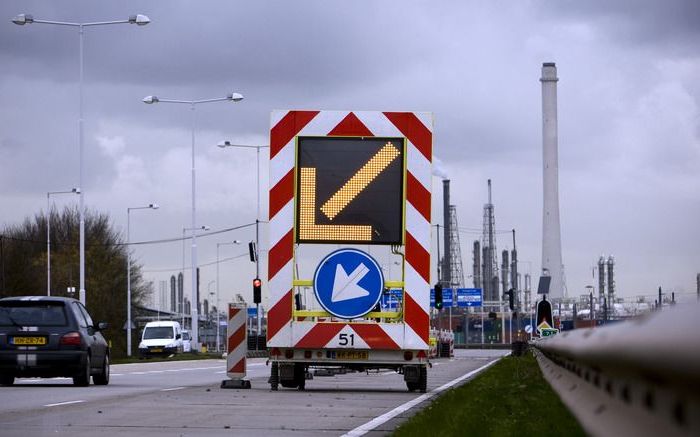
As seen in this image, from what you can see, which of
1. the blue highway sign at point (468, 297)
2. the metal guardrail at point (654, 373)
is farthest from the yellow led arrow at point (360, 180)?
the blue highway sign at point (468, 297)

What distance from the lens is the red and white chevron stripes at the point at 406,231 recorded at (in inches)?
741

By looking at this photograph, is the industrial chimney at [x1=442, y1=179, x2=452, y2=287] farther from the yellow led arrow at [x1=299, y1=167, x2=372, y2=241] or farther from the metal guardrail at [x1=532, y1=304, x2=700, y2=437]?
the metal guardrail at [x1=532, y1=304, x2=700, y2=437]

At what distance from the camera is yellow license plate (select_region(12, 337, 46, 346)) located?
21812 mm

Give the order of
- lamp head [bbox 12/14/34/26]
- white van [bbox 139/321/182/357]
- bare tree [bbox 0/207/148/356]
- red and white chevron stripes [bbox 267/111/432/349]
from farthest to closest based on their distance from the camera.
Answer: bare tree [bbox 0/207/148/356] → white van [bbox 139/321/182/357] → lamp head [bbox 12/14/34/26] → red and white chevron stripes [bbox 267/111/432/349]

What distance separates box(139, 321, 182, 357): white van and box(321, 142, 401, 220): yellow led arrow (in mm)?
67187

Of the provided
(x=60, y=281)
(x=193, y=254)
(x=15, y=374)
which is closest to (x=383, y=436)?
(x=15, y=374)

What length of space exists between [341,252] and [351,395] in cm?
195

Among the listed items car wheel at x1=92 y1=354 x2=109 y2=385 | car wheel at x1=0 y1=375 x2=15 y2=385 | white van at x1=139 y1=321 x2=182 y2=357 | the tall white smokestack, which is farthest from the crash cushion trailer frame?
the tall white smokestack

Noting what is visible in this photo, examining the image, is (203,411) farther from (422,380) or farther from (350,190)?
(422,380)

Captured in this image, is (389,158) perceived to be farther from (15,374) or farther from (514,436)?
(514,436)

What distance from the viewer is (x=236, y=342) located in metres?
21.5

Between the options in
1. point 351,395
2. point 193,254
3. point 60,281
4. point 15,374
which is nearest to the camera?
point 351,395

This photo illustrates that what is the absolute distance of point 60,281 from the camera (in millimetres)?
100688

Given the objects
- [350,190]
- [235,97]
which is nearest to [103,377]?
[350,190]
